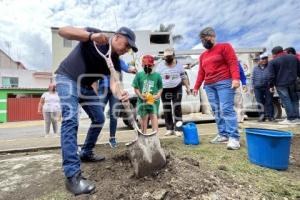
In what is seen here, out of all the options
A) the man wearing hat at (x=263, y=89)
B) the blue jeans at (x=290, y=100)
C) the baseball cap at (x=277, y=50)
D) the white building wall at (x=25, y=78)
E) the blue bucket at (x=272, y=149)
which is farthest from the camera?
the white building wall at (x=25, y=78)

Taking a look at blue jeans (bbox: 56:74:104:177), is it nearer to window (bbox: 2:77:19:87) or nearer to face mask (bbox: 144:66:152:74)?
face mask (bbox: 144:66:152:74)

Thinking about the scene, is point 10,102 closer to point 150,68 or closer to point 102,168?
point 150,68

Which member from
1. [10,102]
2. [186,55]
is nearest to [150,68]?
[186,55]

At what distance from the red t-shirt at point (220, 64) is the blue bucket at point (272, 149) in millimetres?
1372

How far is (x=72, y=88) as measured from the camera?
2.90 m

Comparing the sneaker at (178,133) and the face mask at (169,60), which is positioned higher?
the face mask at (169,60)

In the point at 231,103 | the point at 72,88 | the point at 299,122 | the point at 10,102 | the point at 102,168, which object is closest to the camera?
the point at 72,88

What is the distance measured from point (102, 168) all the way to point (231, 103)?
238 centimetres

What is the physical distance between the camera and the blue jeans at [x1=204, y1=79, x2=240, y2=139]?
14.5 ft

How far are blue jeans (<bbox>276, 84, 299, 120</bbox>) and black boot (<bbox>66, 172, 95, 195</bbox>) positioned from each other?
21.6 ft

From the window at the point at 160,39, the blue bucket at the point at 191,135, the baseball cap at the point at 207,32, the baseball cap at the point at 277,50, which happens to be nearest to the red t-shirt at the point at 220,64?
the baseball cap at the point at 207,32

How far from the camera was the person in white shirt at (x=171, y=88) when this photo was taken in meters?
6.04

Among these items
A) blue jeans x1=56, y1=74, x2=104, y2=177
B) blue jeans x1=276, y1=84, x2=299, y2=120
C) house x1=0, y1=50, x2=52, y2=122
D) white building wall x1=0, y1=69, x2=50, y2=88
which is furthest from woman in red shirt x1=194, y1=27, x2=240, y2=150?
white building wall x1=0, y1=69, x2=50, y2=88

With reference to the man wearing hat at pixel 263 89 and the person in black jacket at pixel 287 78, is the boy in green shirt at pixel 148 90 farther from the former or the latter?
the man wearing hat at pixel 263 89
